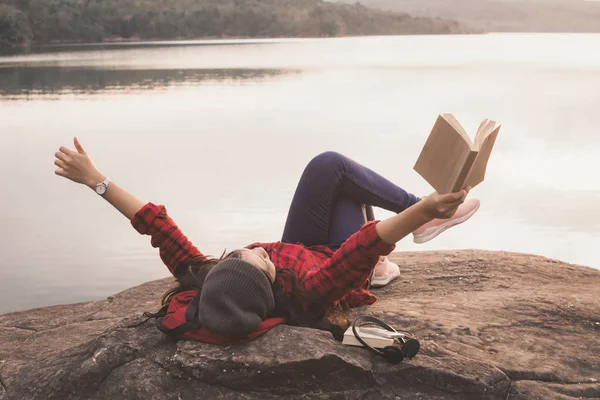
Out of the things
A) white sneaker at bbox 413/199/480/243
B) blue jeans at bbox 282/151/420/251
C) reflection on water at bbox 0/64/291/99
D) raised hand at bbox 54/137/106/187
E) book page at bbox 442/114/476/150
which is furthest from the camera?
reflection on water at bbox 0/64/291/99

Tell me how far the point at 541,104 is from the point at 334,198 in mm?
17249

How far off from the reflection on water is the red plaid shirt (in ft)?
67.1

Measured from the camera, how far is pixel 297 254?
149 inches

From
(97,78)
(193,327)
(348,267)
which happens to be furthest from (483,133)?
(97,78)

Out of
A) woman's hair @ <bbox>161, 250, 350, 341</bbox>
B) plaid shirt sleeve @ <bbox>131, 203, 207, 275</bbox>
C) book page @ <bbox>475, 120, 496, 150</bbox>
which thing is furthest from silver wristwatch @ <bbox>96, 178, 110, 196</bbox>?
book page @ <bbox>475, 120, 496, 150</bbox>

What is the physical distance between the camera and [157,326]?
3439 mm

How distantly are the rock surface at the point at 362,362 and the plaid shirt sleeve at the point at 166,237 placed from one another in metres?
0.34

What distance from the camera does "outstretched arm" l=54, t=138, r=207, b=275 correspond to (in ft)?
12.2

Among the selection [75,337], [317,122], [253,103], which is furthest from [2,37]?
[75,337]

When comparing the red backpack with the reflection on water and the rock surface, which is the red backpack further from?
the reflection on water

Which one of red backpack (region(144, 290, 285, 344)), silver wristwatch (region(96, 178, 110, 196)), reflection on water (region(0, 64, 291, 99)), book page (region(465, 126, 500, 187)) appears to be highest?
book page (region(465, 126, 500, 187))

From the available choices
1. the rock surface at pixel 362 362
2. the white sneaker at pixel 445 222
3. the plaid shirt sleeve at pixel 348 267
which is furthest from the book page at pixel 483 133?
the white sneaker at pixel 445 222

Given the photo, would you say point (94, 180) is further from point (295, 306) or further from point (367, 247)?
point (367, 247)

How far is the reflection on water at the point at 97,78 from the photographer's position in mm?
24500
